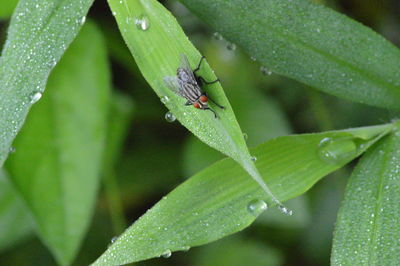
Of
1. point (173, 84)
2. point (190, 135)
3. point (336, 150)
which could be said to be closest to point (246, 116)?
point (190, 135)

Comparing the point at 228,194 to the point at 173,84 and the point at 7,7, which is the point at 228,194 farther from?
the point at 7,7

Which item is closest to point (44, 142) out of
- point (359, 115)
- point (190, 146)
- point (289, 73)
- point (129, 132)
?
point (190, 146)

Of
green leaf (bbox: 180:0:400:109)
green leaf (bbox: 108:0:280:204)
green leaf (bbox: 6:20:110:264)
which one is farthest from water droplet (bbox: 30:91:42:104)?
green leaf (bbox: 6:20:110:264)

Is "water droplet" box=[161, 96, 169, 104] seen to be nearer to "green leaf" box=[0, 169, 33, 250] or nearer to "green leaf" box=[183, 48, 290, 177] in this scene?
"green leaf" box=[183, 48, 290, 177]

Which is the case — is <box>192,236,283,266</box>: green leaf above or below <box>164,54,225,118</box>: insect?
below

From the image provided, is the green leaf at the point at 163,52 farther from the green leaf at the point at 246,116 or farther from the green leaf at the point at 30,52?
the green leaf at the point at 246,116

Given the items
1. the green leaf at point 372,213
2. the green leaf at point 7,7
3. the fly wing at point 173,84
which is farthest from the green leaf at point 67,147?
the green leaf at point 372,213
